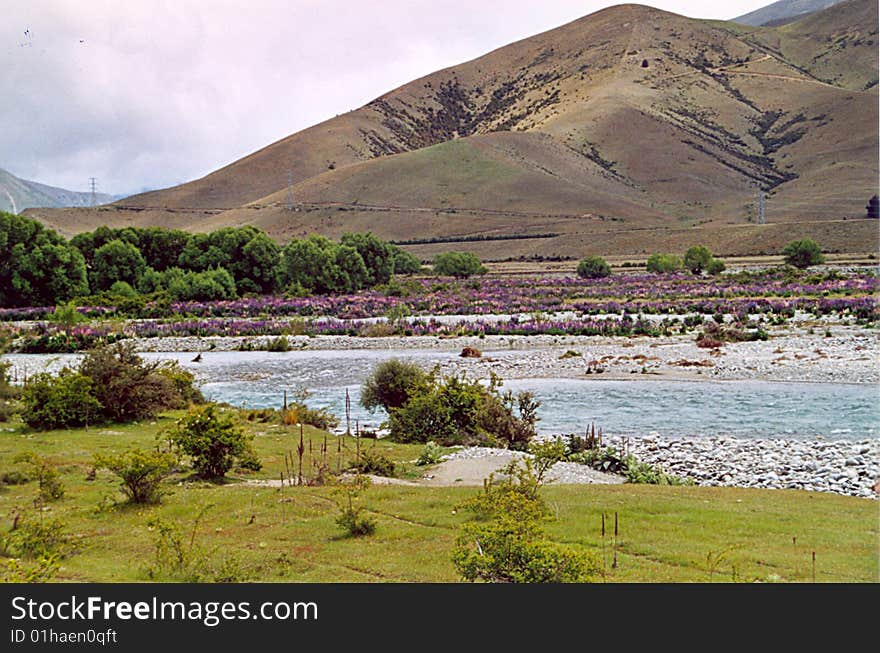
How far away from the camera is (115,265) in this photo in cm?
6462

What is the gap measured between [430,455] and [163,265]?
190 feet

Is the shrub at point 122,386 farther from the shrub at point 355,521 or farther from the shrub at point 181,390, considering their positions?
the shrub at point 355,521

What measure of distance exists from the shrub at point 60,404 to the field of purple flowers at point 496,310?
22.6m

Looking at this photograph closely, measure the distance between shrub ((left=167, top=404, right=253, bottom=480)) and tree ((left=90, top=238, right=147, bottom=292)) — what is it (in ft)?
174

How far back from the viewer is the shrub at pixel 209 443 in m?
14.4

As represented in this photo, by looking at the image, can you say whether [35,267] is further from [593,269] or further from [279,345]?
[593,269]

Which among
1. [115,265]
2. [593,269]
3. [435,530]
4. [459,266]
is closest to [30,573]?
[435,530]

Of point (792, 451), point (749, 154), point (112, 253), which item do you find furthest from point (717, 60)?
point (792, 451)

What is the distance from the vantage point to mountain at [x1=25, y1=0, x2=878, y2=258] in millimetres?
122000

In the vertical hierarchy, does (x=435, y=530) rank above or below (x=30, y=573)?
below

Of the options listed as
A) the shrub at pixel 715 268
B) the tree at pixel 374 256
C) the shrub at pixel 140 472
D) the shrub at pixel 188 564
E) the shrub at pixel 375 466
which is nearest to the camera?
the shrub at pixel 188 564

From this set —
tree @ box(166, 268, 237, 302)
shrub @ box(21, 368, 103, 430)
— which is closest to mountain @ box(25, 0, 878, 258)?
tree @ box(166, 268, 237, 302)

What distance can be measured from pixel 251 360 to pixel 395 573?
30.3 m

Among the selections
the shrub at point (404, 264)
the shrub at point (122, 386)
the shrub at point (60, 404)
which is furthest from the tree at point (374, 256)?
the shrub at point (60, 404)
